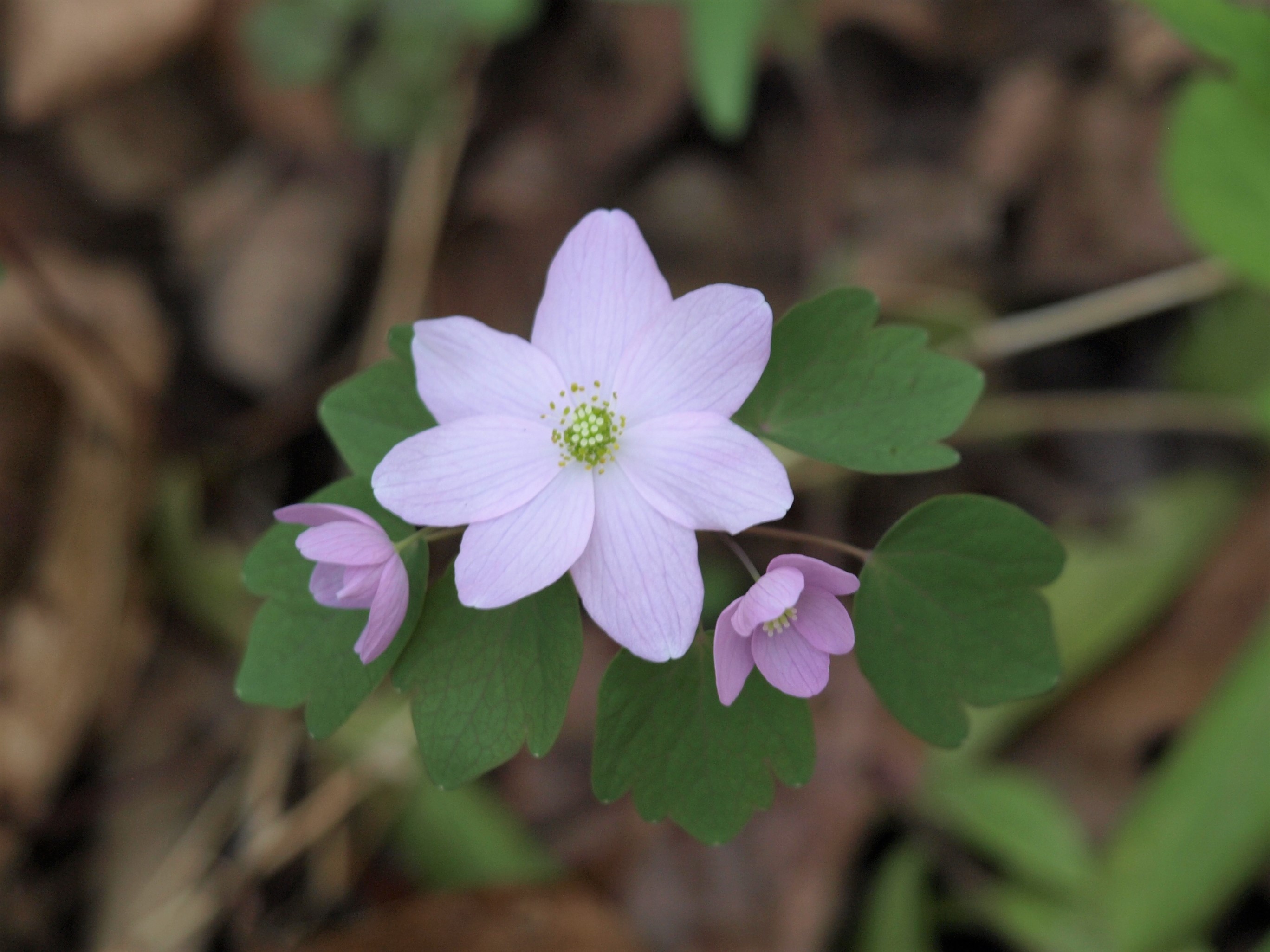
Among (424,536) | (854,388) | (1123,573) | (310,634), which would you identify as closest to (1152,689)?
(1123,573)

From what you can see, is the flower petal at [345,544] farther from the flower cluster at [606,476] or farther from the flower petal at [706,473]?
the flower petal at [706,473]

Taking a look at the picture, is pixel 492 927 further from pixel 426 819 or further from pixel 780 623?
pixel 780 623

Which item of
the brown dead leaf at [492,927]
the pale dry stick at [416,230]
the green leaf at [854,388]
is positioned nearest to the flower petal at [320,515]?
the green leaf at [854,388]

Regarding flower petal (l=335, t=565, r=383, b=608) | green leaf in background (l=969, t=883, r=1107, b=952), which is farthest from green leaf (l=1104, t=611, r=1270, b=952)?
flower petal (l=335, t=565, r=383, b=608)

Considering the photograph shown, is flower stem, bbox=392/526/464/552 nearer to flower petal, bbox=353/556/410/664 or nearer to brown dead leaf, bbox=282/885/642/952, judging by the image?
flower petal, bbox=353/556/410/664

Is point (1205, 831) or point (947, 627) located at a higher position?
point (947, 627)

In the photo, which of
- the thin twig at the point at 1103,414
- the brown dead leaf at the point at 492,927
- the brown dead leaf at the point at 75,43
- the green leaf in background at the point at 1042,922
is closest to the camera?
the green leaf in background at the point at 1042,922
